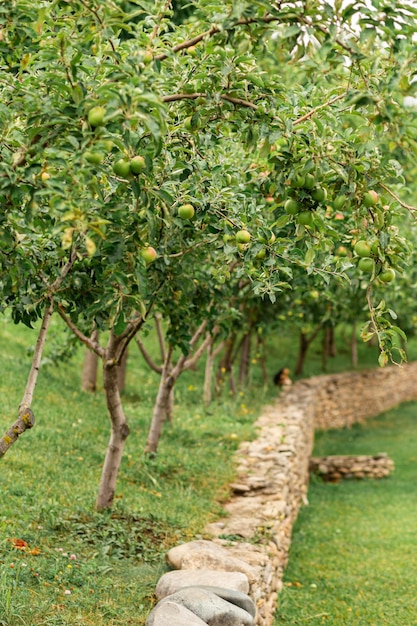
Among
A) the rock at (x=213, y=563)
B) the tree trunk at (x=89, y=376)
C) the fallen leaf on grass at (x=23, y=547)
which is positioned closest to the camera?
the fallen leaf on grass at (x=23, y=547)

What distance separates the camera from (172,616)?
4.44 meters

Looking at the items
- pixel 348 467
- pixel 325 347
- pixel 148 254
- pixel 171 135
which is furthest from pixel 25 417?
pixel 325 347

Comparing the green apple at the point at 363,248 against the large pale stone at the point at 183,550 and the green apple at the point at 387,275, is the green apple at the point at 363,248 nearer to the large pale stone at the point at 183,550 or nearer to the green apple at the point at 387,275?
the green apple at the point at 387,275

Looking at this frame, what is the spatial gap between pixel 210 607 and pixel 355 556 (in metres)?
5.12

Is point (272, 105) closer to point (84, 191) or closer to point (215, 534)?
point (84, 191)

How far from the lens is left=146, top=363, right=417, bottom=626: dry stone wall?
4832mm

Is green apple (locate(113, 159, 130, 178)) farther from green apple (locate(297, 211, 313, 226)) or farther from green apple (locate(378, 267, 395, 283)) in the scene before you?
green apple (locate(378, 267, 395, 283))

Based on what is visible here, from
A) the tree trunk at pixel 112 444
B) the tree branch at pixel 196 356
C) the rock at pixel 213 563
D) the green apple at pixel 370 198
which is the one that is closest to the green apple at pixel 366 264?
the green apple at pixel 370 198

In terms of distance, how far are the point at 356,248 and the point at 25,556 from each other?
3434 mm

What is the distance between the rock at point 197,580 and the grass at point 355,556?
1.98 m

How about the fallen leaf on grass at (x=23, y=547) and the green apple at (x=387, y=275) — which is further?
the fallen leaf on grass at (x=23, y=547)

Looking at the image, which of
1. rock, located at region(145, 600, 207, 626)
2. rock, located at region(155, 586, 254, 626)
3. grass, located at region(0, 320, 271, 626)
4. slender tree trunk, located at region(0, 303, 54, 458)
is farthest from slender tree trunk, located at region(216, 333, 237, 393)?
rock, located at region(145, 600, 207, 626)

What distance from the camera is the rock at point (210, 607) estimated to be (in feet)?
15.4

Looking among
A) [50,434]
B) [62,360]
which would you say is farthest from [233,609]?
[62,360]
